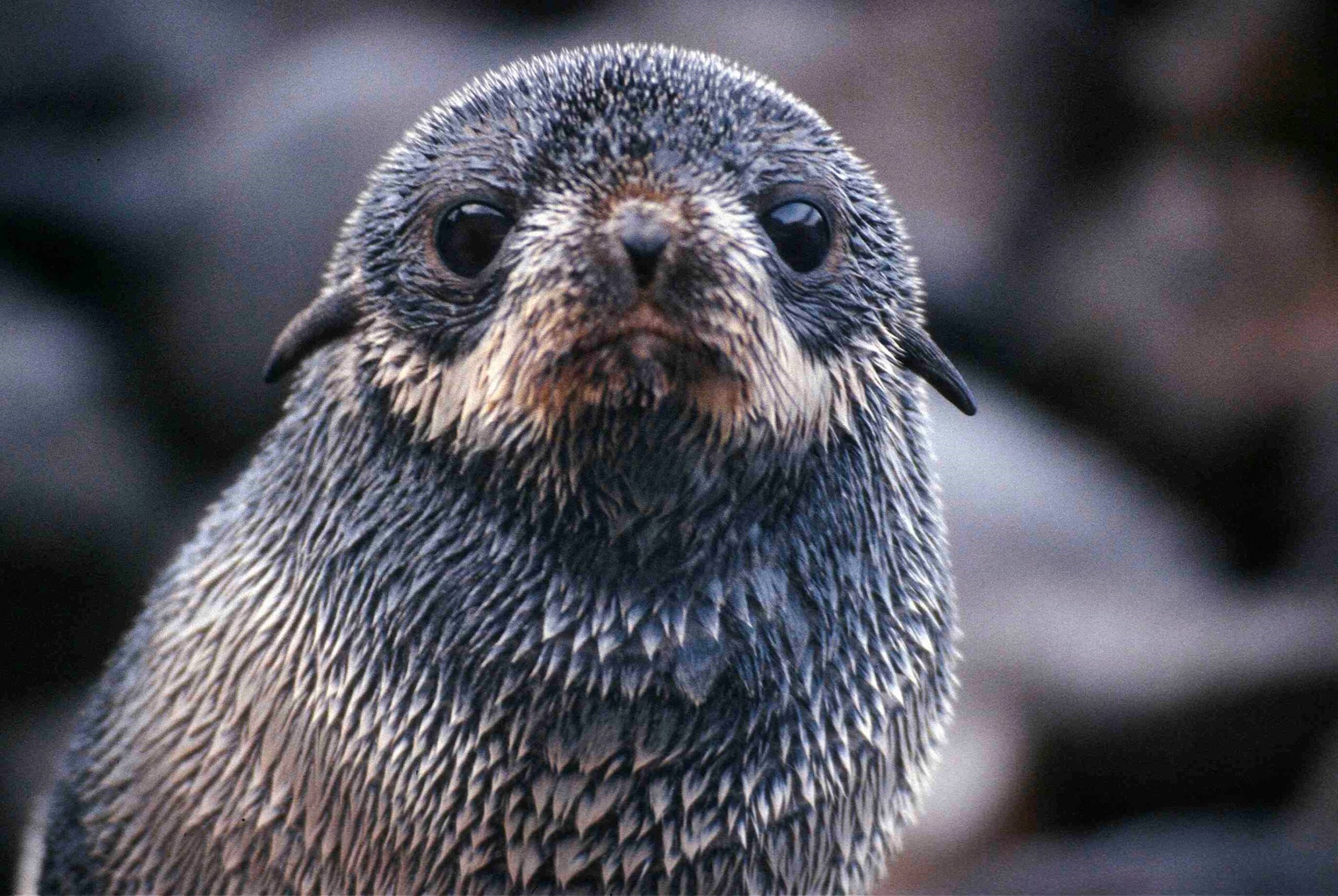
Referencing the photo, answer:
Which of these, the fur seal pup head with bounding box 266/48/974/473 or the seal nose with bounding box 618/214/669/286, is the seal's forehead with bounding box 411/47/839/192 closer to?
the fur seal pup head with bounding box 266/48/974/473

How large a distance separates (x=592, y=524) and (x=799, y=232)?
17.1 inches

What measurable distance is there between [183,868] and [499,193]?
1.03 metres

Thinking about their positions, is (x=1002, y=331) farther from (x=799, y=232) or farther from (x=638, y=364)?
(x=638, y=364)

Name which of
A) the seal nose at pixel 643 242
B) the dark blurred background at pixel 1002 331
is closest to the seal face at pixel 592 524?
the seal nose at pixel 643 242

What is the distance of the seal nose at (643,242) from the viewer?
4.52ft

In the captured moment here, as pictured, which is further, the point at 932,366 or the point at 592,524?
the point at 932,366

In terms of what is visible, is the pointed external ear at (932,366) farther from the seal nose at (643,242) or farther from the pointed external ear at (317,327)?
the pointed external ear at (317,327)

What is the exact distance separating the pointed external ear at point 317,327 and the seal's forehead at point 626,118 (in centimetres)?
24

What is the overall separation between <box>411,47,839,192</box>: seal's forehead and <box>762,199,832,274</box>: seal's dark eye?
0.17 ft

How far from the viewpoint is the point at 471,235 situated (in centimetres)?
155

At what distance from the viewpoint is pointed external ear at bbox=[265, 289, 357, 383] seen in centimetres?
171

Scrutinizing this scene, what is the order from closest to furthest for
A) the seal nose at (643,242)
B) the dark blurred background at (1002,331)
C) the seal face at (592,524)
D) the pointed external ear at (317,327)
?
the seal nose at (643,242)
the seal face at (592,524)
the pointed external ear at (317,327)
the dark blurred background at (1002,331)

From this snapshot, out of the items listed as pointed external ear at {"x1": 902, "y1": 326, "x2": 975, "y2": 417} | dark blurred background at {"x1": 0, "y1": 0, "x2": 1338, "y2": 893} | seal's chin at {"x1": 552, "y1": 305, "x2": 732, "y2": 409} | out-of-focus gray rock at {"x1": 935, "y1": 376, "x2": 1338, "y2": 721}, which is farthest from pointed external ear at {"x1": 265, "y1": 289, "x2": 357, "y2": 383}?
out-of-focus gray rock at {"x1": 935, "y1": 376, "x2": 1338, "y2": 721}

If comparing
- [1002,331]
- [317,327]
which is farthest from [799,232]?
[1002,331]
